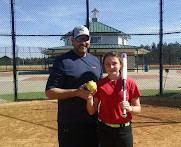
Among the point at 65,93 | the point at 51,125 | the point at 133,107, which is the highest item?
the point at 65,93

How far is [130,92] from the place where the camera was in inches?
84.6

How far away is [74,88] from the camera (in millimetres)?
2268

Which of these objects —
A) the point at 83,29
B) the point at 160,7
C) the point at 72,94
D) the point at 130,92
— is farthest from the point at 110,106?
the point at 160,7

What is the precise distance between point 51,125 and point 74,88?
3453 mm

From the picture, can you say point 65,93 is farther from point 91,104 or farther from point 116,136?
point 116,136

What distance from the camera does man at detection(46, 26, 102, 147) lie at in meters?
2.20

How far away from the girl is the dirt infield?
213cm

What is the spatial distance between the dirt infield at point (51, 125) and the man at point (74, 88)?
197cm

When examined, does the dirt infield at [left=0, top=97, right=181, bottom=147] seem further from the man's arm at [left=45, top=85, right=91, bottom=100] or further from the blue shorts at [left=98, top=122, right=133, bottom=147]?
the man's arm at [left=45, top=85, right=91, bottom=100]

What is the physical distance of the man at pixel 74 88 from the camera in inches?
86.7

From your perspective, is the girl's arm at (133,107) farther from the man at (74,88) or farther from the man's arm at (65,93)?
the man at (74,88)

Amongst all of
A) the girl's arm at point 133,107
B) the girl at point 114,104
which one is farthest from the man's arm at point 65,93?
the girl's arm at point 133,107

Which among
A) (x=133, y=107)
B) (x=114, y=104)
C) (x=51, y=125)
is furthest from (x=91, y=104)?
(x=51, y=125)

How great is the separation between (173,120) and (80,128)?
13.7 feet
